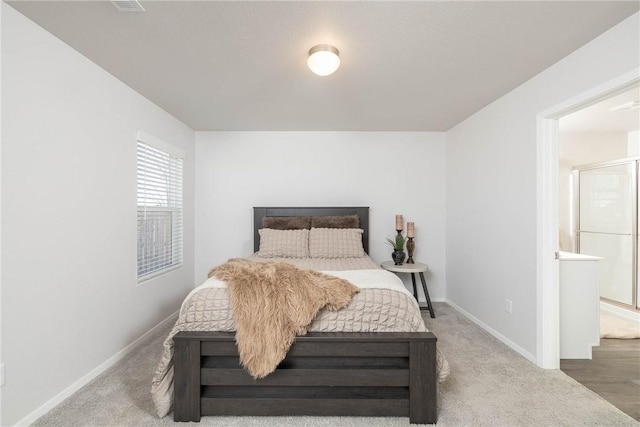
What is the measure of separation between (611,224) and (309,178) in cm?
382

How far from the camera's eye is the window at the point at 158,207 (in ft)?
9.56

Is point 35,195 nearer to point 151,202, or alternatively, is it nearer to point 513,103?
point 151,202

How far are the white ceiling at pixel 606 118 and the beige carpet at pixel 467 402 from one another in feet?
7.98

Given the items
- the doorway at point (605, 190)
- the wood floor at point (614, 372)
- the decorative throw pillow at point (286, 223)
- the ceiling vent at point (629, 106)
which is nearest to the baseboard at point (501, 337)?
the wood floor at point (614, 372)

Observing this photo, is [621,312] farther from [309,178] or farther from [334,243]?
[309,178]

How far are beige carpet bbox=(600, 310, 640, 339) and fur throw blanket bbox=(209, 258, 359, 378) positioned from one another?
2.98m

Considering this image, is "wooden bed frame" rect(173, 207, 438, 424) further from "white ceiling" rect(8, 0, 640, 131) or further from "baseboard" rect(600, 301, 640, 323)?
"baseboard" rect(600, 301, 640, 323)

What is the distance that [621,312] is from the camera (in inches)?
140

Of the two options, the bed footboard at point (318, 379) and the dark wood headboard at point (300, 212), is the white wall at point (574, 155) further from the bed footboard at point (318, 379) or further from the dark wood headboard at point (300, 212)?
the bed footboard at point (318, 379)

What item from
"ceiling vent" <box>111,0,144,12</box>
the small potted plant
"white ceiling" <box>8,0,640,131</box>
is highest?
"white ceiling" <box>8,0,640,131</box>

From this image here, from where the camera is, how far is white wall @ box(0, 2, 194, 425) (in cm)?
167

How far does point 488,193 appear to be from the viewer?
10.3 feet

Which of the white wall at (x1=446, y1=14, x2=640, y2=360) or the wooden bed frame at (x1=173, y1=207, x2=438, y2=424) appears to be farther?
the white wall at (x1=446, y1=14, x2=640, y2=360)

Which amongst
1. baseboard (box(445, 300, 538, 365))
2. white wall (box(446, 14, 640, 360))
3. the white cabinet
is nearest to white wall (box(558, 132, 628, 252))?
white wall (box(446, 14, 640, 360))
